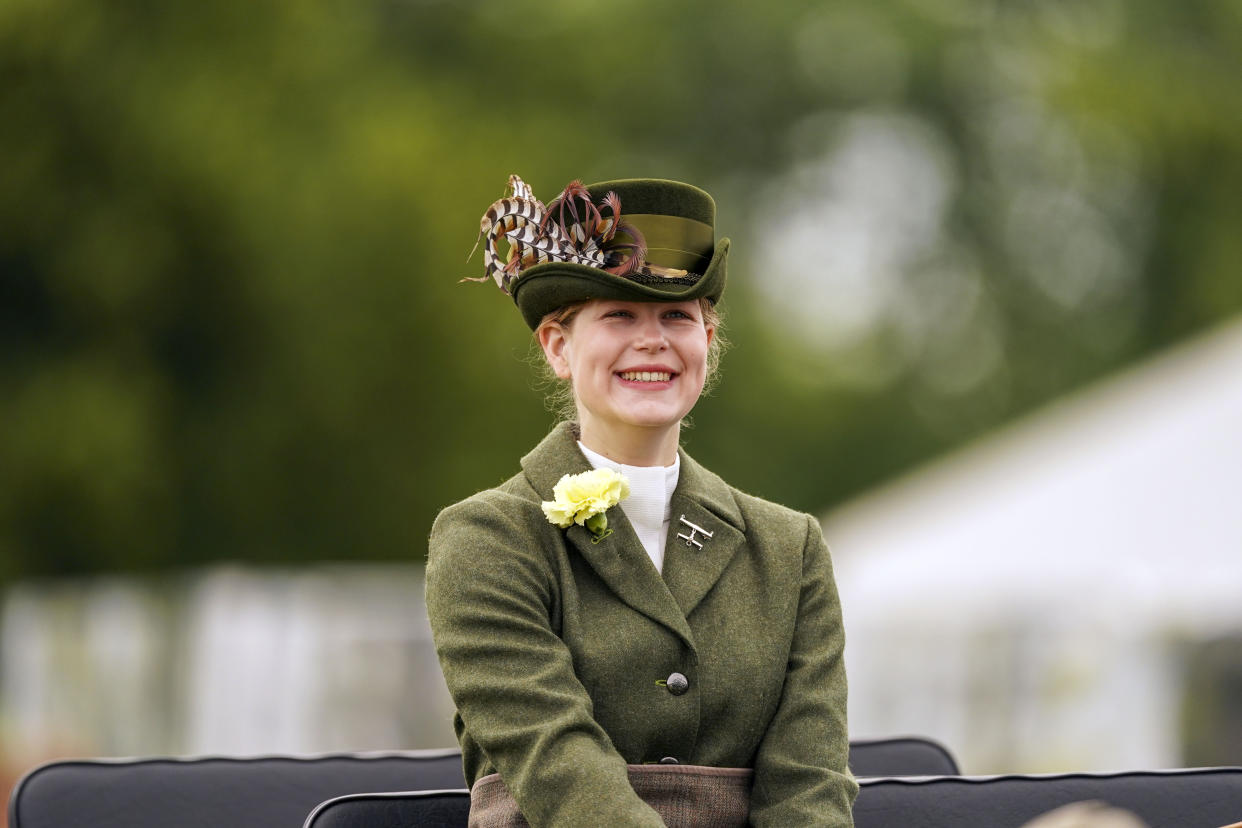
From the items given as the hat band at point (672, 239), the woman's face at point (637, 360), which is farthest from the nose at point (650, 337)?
the hat band at point (672, 239)

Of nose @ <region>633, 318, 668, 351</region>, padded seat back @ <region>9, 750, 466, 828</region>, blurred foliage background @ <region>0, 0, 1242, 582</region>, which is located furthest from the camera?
blurred foliage background @ <region>0, 0, 1242, 582</region>

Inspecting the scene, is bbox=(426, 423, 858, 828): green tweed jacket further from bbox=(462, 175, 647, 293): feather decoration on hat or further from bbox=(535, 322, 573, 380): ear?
bbox=(462, 175, 647, 293): feather decoration on hat

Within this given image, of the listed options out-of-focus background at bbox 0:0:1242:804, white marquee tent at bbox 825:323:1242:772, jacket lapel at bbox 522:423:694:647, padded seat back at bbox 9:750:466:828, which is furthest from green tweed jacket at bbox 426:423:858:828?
white marquee tent at bbox 825:323:1242:772

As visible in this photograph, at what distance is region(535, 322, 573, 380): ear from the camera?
2.74 metres

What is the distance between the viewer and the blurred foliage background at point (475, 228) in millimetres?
10703

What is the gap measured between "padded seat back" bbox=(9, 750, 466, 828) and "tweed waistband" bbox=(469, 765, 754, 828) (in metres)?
0.80

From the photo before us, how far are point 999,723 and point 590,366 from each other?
5.98 meters

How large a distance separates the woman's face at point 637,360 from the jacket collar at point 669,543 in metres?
0.11

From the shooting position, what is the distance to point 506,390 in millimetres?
11953

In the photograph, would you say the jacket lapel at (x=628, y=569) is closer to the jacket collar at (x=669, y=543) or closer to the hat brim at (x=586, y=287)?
the jacket collar at (x=669, y=543)

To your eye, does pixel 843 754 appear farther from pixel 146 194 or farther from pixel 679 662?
pixel 146 194

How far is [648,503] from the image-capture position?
2.72 metres

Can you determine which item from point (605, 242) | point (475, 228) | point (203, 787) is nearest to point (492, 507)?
point (605, 242)

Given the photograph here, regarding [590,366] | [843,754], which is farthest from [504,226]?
[843,754]
